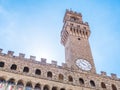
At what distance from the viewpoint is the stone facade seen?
806 inches

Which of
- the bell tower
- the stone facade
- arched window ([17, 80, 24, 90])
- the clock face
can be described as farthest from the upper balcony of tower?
arched window ([17, 80, 24, 90])

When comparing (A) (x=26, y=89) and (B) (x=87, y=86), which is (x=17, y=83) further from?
(B) (x=87, y=86)

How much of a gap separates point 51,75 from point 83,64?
16.0 feet

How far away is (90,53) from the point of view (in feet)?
90.6

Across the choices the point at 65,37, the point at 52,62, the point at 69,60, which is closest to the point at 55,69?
the point at 52,62

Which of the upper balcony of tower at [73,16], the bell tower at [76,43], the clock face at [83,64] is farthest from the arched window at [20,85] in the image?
the upper balcony of tower at [73,16]

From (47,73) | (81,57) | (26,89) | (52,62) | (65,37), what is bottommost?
(26,89)

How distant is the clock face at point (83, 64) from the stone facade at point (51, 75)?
→ 1.21ft

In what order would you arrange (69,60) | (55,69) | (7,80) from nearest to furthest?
(7,80), (55,69), (69,60)

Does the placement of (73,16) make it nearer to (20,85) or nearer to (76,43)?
(76,43)

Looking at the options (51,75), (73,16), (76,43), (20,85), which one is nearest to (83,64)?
(76,43)

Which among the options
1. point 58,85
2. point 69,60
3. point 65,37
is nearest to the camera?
point 58,85

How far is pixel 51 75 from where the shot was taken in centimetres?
2231

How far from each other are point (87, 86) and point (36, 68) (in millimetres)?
5569
